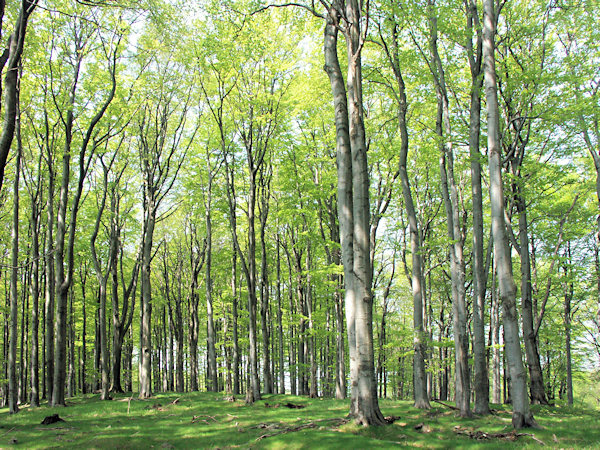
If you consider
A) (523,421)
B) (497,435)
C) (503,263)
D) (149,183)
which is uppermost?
(149,183)

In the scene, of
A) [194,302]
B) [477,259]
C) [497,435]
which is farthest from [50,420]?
[194,302]

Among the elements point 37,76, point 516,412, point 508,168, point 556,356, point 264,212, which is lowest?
point 556,356

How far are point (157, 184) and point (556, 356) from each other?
32580 mm

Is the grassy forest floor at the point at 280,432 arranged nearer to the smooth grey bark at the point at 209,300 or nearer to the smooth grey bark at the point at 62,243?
the smooth grey bark at the point at 62,243

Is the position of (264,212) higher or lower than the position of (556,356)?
higher

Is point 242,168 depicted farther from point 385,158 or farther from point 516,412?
point 516,412

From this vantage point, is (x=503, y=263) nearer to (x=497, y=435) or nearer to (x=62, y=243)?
(x=497, y=435)

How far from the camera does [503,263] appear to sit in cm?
856

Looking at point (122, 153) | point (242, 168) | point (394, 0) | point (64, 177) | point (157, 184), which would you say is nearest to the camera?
point (394, 0)

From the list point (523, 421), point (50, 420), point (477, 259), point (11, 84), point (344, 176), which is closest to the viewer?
Answer: point (11, 84)

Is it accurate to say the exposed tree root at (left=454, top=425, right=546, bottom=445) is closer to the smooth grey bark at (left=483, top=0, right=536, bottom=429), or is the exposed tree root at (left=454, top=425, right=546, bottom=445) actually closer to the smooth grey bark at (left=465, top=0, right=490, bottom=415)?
the smooth grey bark at (left=483, top=0, right=536, bottom=429)

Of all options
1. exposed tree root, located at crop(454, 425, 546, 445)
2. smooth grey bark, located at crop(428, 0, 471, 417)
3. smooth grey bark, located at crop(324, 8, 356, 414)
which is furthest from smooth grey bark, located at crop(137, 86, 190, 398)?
exposed tree root, located at crop(454, 425, 546, 445)

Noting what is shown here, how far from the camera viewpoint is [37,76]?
15727 mm

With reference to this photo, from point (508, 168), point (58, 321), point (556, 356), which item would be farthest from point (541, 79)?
point (556, 356)
